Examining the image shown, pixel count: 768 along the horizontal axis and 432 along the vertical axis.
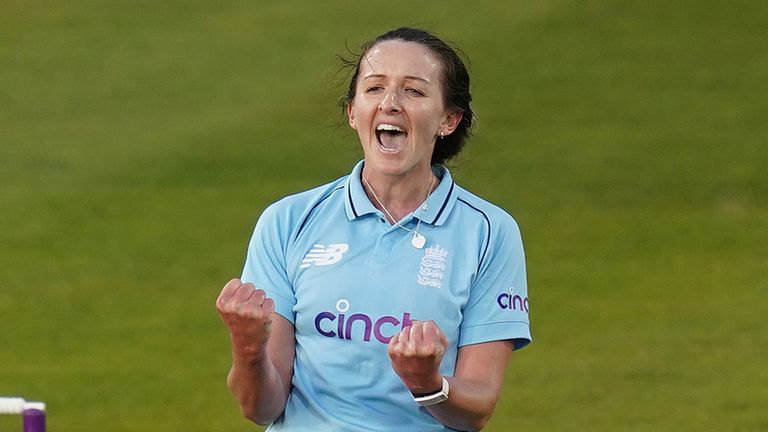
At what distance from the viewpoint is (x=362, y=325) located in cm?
412

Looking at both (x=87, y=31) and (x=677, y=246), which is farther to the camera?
(x=87, y=31)

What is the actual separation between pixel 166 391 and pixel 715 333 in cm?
341

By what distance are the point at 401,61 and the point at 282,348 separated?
77 cm

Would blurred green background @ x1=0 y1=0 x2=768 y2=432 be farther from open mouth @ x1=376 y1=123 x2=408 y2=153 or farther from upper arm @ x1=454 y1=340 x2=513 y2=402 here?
upper arm @ x1=454 y1=340 x2=513 y2=402

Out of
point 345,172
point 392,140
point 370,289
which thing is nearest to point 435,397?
point 370,289

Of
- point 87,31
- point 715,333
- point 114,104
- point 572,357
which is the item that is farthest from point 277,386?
point 87,31

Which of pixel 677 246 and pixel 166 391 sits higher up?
pixel 677 246

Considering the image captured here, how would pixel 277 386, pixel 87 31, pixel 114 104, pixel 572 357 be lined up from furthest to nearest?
1. pixel 87 31
2. pixel 114 104
3. pixel 572 357
4. pixel 277 386

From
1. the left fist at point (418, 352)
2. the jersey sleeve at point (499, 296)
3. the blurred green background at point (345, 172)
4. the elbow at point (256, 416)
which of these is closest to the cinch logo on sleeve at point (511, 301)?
the jersey sleeve at point (499, 296)

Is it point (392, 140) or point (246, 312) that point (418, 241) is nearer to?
point (392, 140)

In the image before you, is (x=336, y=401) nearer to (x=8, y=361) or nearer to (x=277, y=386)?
(x=277, y=386)

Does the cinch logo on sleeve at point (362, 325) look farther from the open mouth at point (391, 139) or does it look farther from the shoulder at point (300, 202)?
the open mouth at point (391, 139)

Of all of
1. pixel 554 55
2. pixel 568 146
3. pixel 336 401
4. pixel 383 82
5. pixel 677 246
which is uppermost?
pixel 554 55

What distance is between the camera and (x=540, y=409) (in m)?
9.27
